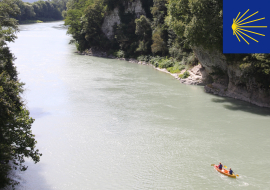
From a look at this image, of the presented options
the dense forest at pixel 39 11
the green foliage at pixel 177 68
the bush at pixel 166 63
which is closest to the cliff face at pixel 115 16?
the bush at pixel 166 63

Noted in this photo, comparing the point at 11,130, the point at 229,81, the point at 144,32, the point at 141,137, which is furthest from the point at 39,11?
the point at 11,130

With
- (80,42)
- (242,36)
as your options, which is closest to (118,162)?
(242,36)

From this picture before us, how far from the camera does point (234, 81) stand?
26.8m

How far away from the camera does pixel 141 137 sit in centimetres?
1886

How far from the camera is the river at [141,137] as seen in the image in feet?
46.7

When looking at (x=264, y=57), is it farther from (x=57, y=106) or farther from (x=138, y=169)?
(x=57, y=106)

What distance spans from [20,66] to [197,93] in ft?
93.7

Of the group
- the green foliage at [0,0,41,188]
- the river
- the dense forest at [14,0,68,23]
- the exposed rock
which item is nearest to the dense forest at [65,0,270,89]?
the exposed rock

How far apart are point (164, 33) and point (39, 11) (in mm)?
93625

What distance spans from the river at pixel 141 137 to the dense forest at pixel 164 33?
15.9 ft

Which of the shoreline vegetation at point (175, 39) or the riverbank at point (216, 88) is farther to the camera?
the shoreline vegetation at point (175, 39)

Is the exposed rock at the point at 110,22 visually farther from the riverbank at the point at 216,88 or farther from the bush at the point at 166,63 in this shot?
the riverbank at the point at 216,88

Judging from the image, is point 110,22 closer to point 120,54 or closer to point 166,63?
point 120,54

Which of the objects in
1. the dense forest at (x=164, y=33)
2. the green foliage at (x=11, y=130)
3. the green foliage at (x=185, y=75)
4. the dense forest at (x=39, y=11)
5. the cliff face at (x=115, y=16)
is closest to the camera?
the green foliage at (x=11, y=130)
